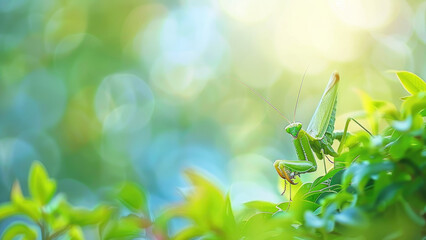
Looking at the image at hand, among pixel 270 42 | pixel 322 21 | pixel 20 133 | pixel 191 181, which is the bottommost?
pixel 191 181

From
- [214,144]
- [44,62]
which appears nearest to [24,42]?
[44,62]

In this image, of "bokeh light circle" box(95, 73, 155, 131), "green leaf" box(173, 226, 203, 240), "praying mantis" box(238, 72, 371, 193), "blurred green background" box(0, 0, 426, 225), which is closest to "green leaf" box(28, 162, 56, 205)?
"green leaf" box(173, 226, 203, 240)

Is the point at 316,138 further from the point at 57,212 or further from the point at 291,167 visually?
the point at 57,212

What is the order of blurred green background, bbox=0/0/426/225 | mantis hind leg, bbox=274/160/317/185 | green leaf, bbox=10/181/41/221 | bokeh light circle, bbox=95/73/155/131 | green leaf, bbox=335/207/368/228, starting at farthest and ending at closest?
bokeh light circle, bbox=95/73/155/131, blurred green background, bbox=0/0/426/225, mantis hind leg, bbox=274/160/317/185, green leaf, bbox=10/181/41/221, green leaf, bbox=335/207/368/228

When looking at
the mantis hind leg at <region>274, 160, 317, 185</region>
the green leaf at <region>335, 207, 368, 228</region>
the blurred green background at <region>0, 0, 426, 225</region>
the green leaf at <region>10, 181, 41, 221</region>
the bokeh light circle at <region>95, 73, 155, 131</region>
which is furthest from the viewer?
the bokeh light circle at <region>95, 73, 155, 131</region>

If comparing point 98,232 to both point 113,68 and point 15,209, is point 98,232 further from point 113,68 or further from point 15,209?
point 113,68

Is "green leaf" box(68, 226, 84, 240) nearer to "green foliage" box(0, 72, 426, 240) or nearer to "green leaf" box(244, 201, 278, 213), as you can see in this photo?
"green foliage" box(0, 72, 426, 240)
